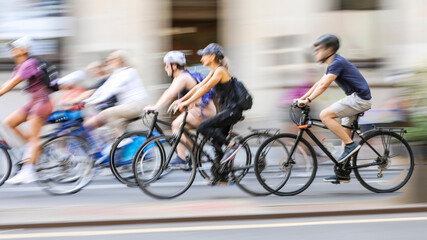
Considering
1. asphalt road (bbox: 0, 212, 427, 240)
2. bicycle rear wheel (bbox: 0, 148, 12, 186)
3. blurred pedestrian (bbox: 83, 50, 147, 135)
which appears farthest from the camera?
blurred pedestrian (bbox: 83, 50, 147, 135)

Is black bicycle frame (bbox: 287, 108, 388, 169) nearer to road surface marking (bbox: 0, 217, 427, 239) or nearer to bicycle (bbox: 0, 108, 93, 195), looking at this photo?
road surface marking (bbox: 0, 217, 427, 239)

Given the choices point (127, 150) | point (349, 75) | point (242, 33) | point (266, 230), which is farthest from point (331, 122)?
point (242, 33)

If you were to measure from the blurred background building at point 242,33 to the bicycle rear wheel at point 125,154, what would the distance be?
4535 mm

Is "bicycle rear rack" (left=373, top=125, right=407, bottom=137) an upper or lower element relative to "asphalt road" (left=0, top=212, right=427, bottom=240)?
upper

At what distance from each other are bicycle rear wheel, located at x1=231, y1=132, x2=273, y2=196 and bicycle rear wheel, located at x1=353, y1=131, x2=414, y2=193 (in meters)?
0.93

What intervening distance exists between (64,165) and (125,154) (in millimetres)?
633

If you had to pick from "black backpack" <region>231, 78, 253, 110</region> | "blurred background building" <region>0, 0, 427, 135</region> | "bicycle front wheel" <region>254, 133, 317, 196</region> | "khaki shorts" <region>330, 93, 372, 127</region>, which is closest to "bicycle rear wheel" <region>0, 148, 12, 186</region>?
"black backpack" <region>231, 78, 253, 110</region>

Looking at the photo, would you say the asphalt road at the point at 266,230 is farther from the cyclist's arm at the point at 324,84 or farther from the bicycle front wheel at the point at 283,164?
the cyclist's arm at the point at 324,84


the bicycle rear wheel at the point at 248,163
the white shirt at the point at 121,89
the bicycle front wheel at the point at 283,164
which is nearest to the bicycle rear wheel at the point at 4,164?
the white shirt at the point at 121,89

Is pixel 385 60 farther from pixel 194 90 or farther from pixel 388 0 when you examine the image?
pixel 194 90

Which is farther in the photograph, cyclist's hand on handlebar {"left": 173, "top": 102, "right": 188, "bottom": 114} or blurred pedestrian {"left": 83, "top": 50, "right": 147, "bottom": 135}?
blurred pedestrian {"left": 83, "top": 50, "right": 147, "bottom": 135}

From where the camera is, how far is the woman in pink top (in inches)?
264

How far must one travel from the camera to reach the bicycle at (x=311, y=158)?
A: 20.7 feet

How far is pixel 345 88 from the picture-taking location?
6352 millimetres
